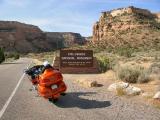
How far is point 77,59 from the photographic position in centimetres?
3045

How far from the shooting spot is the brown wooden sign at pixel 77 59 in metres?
30.3

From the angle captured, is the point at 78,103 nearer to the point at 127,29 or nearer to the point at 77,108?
the point at 77,108

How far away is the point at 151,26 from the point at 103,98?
10079 cm

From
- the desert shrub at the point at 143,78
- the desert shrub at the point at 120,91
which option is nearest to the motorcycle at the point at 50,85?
the desert shrub at the point at 120,91

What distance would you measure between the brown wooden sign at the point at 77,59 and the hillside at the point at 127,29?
55.0m

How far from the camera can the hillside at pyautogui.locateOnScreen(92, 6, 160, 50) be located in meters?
97.2

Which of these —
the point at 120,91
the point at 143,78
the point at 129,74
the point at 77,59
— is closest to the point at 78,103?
the point at 120,91

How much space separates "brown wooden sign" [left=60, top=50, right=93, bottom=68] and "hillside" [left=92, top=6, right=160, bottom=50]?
54955 mm

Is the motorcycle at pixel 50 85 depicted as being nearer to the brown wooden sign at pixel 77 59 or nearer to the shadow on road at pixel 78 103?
the shadow on road at pixel 78 103

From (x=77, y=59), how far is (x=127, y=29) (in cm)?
8961

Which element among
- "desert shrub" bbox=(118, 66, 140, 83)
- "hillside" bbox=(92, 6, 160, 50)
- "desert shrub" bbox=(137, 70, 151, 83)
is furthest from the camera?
"hillside" bbox=(92, 6, 160, 50)

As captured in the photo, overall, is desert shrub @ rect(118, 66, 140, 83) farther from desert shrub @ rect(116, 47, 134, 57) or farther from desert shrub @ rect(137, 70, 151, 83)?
desert shrub @ rect(116, 47, 134, 57)

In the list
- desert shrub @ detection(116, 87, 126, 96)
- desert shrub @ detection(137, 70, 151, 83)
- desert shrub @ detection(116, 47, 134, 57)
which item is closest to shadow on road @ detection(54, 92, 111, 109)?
desert shrub @ detection(116, 87, 126, 96)

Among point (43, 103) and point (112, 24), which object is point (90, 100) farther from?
point (112, 24)
